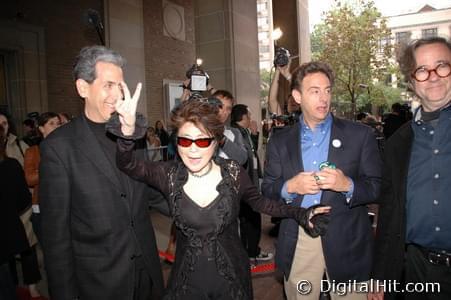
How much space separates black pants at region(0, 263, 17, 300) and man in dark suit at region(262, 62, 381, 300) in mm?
2156

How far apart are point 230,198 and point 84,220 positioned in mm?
852

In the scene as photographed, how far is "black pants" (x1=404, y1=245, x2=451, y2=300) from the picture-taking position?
6.31 ft

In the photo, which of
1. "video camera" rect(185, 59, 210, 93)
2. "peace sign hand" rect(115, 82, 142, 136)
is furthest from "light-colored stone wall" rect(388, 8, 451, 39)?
"peace sign hand" rect(115, 82, 142, 136)

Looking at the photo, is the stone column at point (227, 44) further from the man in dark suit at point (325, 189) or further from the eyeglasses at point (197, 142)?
the eyeglasses at point (197, 142)

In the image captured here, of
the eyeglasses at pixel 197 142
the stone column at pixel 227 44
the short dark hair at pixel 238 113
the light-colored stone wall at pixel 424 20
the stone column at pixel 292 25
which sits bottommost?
the eyeglasses at pixel 197 142

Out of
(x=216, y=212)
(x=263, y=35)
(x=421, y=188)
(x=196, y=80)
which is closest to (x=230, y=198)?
(x=216, y=212)

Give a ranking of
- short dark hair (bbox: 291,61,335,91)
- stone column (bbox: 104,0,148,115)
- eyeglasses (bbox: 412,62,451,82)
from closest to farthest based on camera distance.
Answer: eyeglasses (bbox: 412,62,451,82), short dark hair (bbox: 291,61,335,91), stone column (bbox: 104,0,148,115)

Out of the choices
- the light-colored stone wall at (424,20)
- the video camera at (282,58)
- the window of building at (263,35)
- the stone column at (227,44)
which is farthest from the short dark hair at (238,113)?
the window of building at (263,35)

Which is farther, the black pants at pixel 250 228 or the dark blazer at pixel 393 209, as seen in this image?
the black pants at pixel 250 228

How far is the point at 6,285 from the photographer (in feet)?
9.05

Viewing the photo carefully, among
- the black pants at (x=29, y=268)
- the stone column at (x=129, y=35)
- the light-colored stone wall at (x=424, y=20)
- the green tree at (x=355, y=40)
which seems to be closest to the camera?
the black pants at (x=29, y=268)

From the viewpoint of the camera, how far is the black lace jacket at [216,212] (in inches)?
77.2

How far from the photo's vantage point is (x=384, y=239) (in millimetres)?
2184

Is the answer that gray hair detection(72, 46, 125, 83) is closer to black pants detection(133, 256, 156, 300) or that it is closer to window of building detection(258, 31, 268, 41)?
black pants detection(133, 256, 156, 300)
